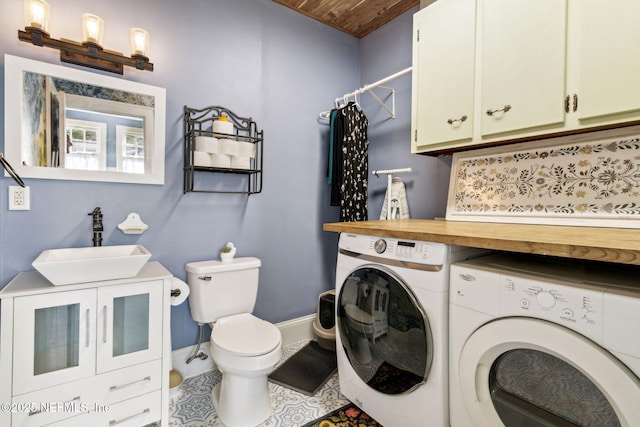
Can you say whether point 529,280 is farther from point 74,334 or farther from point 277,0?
point 277,0

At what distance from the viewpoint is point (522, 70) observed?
139 cm

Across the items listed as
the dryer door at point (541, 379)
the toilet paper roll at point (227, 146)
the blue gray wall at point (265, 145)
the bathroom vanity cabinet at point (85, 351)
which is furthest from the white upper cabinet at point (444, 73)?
the bathroom vanity cabinet at point (85, 351)

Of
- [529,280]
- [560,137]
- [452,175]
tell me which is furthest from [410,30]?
[529,280]

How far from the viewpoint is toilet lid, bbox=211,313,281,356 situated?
147 cm

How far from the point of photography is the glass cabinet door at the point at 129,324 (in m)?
1.34

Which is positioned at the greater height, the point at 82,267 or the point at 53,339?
the point at 82,267

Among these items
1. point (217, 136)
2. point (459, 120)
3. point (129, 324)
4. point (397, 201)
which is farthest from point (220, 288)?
point (459, 120)

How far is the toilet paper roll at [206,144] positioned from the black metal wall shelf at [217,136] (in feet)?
0.12

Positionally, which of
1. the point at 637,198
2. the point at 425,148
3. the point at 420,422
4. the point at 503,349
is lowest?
the point at 420,422

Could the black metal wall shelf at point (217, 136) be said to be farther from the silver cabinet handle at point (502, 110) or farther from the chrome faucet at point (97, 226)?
the silver cabinet handle at point (502, 110)

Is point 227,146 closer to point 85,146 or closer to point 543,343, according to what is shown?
point 85,146

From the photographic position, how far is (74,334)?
4.25ft

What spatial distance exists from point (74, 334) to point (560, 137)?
2473mm

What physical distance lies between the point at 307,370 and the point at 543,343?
1527mm
